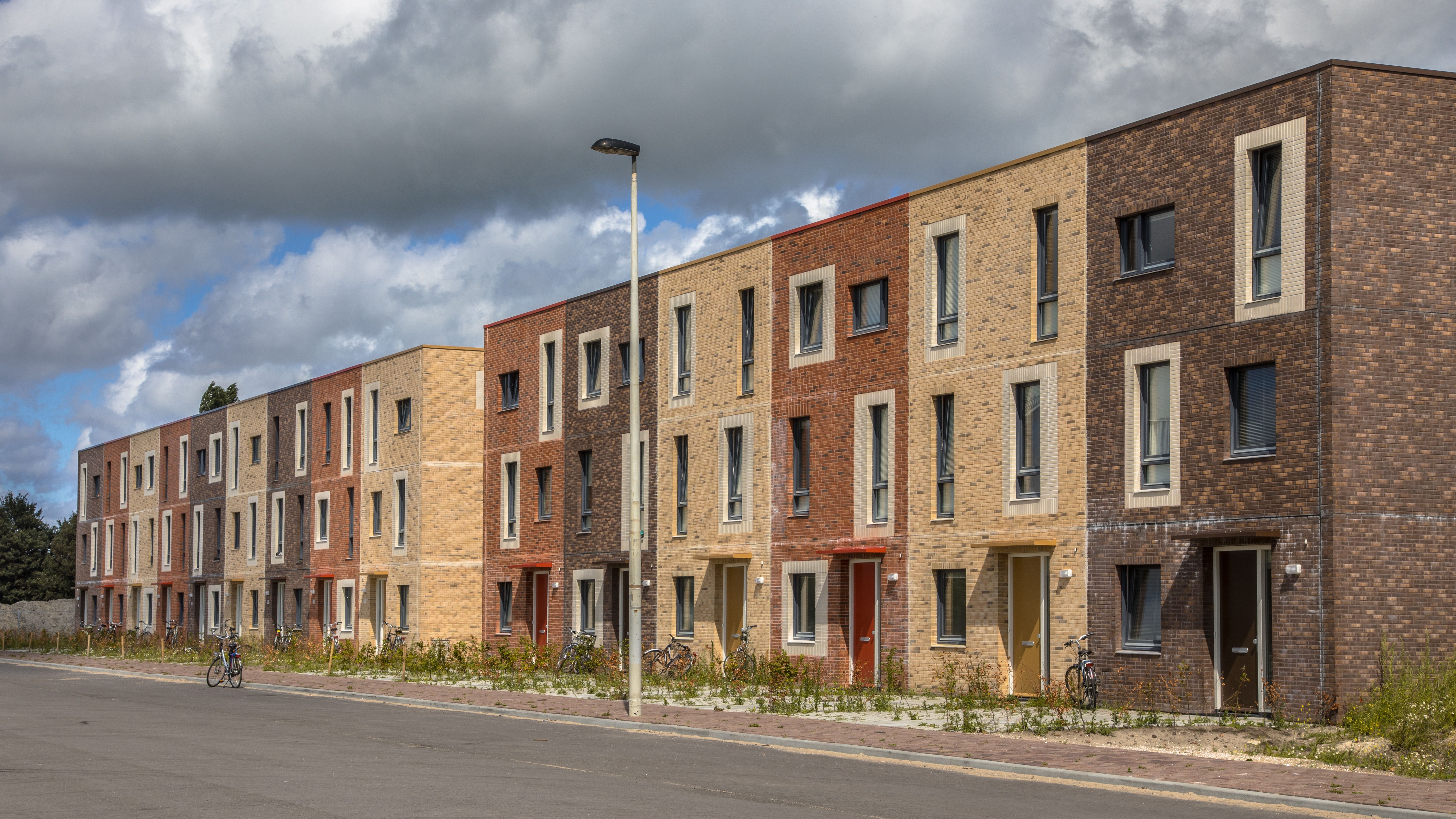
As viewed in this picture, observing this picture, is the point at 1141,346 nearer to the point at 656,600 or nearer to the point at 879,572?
the point at 879,572

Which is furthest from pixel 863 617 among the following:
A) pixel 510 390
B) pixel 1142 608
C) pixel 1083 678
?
pixel 510 390

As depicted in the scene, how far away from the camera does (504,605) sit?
43.1 m

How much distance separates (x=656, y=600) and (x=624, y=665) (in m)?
2.11

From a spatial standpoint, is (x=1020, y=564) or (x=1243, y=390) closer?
(x=1243, y=390)

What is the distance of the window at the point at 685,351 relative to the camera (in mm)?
35281

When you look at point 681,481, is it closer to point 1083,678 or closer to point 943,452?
point 943,452

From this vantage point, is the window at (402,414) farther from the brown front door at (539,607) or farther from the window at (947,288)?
the window at (947,288)

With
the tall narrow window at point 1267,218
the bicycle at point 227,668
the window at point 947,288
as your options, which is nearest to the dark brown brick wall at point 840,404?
the window at point 947,288

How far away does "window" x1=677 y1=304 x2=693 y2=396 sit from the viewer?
116 ft

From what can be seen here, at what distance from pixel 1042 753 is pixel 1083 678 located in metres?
5.90

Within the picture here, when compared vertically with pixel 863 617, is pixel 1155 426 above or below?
above

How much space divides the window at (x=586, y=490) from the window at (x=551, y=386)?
1.58 m

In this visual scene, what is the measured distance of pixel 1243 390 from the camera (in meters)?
22.2

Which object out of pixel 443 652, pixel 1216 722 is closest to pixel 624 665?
pixel 443 652
